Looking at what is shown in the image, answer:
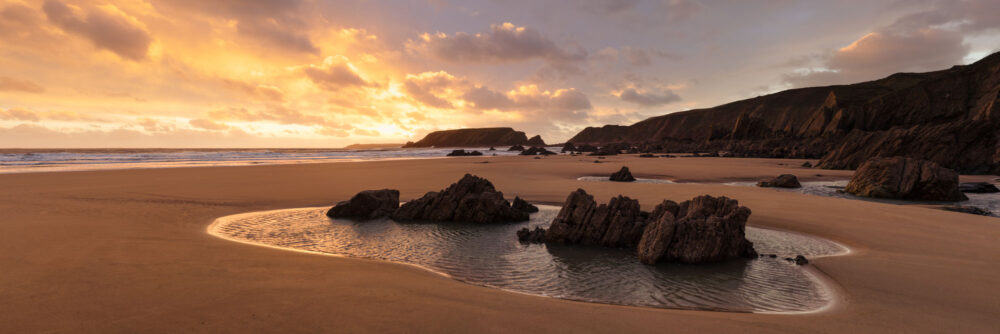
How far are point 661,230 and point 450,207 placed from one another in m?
5.89

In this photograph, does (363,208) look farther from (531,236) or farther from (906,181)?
(906,181)

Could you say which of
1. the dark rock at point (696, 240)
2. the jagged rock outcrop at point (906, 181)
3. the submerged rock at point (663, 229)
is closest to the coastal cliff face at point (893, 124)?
the jagged rock outcrop at point (906, 181)

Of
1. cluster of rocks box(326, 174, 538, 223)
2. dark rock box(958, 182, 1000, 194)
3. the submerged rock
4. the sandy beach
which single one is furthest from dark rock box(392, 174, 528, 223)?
dark rock box(958, 182, 1000, 194)

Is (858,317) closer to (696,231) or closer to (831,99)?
(696,231)

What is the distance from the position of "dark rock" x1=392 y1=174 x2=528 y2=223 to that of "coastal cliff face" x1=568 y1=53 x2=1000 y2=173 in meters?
27.7

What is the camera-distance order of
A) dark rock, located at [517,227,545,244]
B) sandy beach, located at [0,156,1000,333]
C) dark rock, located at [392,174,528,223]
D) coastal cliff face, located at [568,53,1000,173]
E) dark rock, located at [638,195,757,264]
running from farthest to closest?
coastal cliff face, located at [568,53,1000,173], dark rock, located at [392,174,528,223], dark rock, located at [517,227,545,244], dark rock, located at [638,195,757,264], sandy beach, located at [0,156,1000,333]

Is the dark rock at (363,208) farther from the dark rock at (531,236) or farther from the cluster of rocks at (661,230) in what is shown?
the cluster of rocks at (661,230)

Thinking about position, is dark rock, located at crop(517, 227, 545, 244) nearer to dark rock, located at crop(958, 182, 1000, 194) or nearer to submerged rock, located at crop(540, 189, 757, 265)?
submerged rock, located at crop(540, 189, 757, 265)

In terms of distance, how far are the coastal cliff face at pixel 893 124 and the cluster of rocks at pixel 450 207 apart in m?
27.7

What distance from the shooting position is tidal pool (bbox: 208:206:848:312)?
5.38 m

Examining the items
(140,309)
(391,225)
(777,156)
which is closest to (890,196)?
(391,225)

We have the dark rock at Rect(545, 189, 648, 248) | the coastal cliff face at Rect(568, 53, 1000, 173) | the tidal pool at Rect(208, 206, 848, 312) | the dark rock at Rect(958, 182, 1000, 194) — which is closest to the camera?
the tidal pool at Rect(208, 206, 848, 312)

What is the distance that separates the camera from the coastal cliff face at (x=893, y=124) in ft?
78.8

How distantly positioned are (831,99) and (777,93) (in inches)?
3323
